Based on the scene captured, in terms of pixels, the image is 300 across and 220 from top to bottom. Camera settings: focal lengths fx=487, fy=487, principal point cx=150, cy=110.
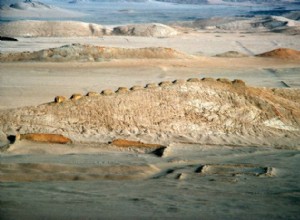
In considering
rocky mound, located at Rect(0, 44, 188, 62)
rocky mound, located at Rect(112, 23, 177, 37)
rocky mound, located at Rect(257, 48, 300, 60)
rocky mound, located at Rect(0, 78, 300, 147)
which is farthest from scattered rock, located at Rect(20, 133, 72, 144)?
rocky mound, located at Rect(112, 23, 177, 37)

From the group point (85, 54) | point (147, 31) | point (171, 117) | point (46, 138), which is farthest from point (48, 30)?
point (46, 138)

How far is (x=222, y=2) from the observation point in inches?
5620

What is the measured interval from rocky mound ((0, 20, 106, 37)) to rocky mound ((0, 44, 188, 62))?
16.0 meters

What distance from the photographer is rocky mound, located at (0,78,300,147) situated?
29.1ft

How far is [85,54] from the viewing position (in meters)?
21.7

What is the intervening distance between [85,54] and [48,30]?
18.1 metres

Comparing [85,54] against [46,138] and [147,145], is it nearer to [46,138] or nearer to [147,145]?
[46,138]

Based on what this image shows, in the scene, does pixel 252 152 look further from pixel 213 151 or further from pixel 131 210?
pixel 131 210

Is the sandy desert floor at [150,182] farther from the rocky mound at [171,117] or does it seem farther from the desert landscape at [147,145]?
the rocky mound at [171,117]

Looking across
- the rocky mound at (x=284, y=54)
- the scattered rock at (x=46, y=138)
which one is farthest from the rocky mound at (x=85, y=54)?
the scattered rock at (x=46, y=138)

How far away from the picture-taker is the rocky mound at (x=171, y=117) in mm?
8883

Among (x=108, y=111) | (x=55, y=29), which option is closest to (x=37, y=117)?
(x=108, y=111)

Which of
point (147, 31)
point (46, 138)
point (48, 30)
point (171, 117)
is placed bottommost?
point (48, 30)

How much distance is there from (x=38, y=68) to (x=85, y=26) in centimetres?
2374
